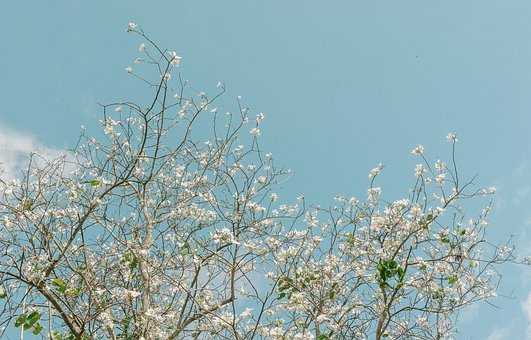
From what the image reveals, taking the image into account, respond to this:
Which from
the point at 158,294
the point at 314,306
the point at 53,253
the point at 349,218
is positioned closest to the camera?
the point at 53,253

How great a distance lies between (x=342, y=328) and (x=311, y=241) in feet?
4.51

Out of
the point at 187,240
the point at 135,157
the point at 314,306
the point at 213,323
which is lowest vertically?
the point at 213,323

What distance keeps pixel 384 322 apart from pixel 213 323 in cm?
182

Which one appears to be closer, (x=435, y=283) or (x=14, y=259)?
(x=14, y=259)

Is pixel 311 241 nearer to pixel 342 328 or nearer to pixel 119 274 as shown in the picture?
pixel 342 328

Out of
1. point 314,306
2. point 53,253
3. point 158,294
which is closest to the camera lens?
point 53,253

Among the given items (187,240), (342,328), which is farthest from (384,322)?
(187,240)

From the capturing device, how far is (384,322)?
20.5 ft

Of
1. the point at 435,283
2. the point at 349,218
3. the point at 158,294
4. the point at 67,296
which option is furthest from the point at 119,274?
the point at 435,283

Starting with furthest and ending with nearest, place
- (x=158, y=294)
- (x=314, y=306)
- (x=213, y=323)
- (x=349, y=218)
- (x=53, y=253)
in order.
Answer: (x=349, y=218) → (x=158, y=294) → (x=314, y=306) → (x=53, y=253) → (x=213, y=323)

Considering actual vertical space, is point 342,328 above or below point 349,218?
below

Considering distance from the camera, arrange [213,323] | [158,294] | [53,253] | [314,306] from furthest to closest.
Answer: [158,294], [314,306], [53,253], [213,323]

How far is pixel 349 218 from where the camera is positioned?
747 cm

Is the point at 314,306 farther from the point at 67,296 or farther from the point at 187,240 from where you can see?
the point at 67,296
